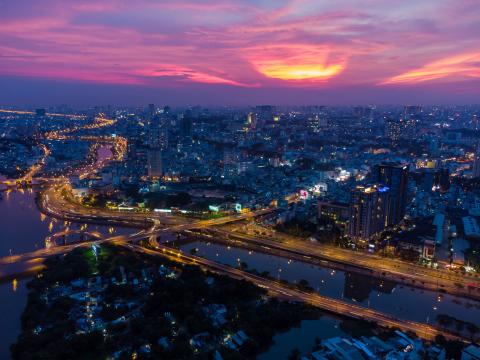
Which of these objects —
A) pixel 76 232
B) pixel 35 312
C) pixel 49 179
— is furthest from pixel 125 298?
pixel 49 179

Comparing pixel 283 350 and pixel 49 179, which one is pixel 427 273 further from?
pixel 49 179

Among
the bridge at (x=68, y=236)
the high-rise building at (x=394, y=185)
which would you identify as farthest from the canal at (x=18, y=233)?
the high-rise building at (x=394, y=185)

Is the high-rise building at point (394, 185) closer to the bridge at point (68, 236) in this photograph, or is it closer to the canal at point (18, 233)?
the canal at point (18, 233)

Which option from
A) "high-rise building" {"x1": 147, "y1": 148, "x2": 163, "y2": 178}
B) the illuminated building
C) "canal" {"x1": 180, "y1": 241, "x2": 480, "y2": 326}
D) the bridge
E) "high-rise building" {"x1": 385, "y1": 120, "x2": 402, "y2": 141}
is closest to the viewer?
"canal" {"x1": 180, "y1": 241, "x2": 480, "y2": 326}

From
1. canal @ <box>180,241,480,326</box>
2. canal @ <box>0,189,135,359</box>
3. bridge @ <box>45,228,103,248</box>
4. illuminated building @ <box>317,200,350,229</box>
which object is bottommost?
canal @ <box>0,189,135,359</box>

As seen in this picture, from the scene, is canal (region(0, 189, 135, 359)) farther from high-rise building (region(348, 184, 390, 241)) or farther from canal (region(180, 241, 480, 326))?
high-rise building (region(348, 184, 390, 241))

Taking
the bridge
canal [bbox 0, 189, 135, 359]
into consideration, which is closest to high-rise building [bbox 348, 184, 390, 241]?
canal [bbox 0, 189, 135, 359]

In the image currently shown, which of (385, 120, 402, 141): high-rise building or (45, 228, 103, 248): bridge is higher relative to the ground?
(385, 120, 402, 141): high-rise building
